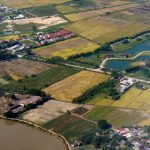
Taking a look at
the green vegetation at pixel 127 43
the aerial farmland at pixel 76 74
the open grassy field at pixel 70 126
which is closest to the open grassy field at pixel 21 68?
the aerial farmland at pixel 76 74

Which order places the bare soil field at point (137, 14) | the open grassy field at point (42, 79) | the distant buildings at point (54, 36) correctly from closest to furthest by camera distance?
1. the open grassy field at point (42, 79)
2. the distant buildings at point (54, 36)
3. the bare soil field at point (137, 14)

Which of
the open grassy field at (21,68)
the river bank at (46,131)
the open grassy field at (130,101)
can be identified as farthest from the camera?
the open grassy field at (21,68)

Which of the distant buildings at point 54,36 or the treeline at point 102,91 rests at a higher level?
the distant buildings at point 54,36

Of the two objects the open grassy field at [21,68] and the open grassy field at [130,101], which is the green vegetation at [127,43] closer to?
the open grassy field at [21,68]

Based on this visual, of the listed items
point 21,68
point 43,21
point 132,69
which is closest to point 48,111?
point 21,68

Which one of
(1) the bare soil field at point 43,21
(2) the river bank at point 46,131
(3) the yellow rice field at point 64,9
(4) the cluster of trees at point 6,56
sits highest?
(3) the yellow rice field at point 64,9

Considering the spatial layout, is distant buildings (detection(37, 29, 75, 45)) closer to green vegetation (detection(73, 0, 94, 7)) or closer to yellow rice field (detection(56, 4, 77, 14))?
yellow rice field (detection(56, 4, 77, 14))

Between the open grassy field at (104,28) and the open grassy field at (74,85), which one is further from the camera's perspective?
the open grassy field at (104,28)

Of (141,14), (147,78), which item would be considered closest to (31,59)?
(147,78)

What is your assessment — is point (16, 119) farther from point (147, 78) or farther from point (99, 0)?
point (99, 0)
